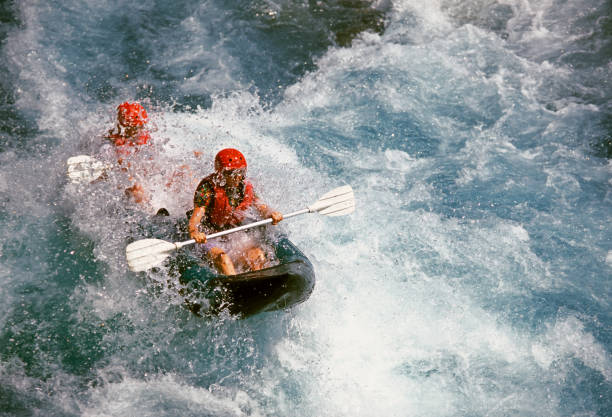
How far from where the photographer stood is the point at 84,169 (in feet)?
14.7

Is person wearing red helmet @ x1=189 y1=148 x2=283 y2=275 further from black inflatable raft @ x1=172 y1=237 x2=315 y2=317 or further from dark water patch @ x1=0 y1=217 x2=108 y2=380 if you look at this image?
dark water patch @ x1=0 y1=217 x2=108 y2=380

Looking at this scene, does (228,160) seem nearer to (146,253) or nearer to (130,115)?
(146,253)

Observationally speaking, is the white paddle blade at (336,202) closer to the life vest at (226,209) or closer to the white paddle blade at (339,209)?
the white paddle blade at (339,209)

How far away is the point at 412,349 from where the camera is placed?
4.33 m

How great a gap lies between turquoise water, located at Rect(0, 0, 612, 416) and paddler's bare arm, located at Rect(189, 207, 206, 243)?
42 cm

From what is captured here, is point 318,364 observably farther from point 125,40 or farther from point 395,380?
point 125,40

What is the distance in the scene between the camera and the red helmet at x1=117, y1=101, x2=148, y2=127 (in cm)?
451

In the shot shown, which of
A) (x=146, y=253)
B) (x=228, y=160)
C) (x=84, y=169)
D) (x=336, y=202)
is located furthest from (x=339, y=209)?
(x=84, y=169)

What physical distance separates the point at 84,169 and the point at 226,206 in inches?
61.6

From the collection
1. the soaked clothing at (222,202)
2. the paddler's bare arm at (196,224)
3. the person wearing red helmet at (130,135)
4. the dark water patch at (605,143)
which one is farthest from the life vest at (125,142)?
the dark water patch at (605,143)

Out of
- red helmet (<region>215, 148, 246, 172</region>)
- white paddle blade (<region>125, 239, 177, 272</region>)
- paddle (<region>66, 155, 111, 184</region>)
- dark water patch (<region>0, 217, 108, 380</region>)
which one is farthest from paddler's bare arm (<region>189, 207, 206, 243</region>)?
paddle (<region>66, 155, 111, 184</region>)

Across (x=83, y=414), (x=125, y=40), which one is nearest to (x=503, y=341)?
(x=83, y=414)

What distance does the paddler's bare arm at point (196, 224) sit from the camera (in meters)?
3.64

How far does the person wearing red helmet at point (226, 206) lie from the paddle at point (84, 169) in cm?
123
